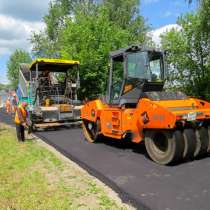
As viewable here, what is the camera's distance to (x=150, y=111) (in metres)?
7.30

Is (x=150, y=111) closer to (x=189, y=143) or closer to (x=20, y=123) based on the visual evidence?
(x=189, y=143)

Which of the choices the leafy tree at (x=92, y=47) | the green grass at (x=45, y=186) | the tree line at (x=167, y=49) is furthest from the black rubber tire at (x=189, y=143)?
the leafy tree at (x=92, y=47)

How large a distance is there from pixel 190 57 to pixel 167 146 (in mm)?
10807

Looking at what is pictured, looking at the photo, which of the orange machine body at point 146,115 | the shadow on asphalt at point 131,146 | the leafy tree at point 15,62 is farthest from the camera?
the leafy tree at point 15,62

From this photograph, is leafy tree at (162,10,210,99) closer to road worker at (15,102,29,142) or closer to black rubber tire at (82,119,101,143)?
black rubber tire at (82,119,101,143)

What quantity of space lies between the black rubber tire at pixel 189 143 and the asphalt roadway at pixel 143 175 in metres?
0.18

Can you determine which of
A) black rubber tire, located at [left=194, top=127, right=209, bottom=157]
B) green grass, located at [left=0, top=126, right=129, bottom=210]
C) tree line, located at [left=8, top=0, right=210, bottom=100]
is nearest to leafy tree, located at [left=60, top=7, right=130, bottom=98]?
tree line, located at [left=8, top=0, right=210, bottom=100]

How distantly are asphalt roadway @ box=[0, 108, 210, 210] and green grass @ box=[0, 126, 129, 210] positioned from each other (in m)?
0.31

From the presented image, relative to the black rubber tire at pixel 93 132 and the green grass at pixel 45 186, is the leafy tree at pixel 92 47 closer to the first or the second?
the black rubber tire at pixel 93 132

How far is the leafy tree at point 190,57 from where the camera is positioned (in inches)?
664

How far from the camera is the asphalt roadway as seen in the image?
5055 mm

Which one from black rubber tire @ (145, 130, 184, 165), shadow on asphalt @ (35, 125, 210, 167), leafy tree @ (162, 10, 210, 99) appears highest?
leafy tree @ (162, 10, 210, 99)

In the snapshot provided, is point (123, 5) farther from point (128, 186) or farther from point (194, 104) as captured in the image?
point (128, 186)

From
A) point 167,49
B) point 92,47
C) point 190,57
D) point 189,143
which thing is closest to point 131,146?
point 189,143
